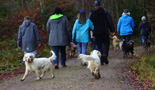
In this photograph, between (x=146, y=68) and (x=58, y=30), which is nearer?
(x=146, y=68)

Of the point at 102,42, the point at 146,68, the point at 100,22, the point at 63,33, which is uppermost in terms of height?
the point at 100,22

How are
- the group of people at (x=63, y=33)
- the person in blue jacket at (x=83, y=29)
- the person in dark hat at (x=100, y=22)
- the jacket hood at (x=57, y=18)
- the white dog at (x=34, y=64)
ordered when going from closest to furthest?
the white dog at (x=34, y=64), the person in dark hat at (x=100, y=22), the group of people at (x=63, y=33), the person in blue jacket at (x=83, y=29), the jacket hood at (x=57, y=18)

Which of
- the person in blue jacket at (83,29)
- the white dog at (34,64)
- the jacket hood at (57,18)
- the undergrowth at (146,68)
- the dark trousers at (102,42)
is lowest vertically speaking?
the undergrowth at (146,68)

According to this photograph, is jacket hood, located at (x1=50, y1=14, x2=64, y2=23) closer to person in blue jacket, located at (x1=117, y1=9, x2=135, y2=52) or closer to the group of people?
the group of people

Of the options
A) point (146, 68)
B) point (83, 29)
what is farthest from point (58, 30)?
point (146, 68)

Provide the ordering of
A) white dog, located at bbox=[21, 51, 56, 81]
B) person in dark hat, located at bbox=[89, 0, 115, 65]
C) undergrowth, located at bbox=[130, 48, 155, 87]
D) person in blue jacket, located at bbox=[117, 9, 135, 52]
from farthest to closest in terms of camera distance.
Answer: person in blue jacket, located at bbox=[117, 9, 135, 52] → person in dark hat, located at bbox=[89, 0, 115, 65] → undergrowth, located at bbox=[130, 48, 155, 87] → white dog, located at bbox=[21, 51, 56, 81]

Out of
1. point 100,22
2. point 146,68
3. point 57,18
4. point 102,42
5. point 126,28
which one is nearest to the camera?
point 146,68

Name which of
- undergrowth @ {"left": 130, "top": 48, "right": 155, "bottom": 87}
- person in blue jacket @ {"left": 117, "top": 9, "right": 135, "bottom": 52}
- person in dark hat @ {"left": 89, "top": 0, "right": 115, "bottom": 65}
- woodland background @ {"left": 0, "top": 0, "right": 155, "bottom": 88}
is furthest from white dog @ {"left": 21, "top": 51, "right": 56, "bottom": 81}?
person in blue jacket @ {"left": 117, "top": 9, "right": 135, "bottom": 52}

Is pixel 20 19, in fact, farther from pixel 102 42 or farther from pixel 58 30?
pixel 102 42

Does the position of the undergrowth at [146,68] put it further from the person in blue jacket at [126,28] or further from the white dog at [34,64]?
the white dog at [34,64]

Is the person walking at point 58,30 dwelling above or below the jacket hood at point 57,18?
below

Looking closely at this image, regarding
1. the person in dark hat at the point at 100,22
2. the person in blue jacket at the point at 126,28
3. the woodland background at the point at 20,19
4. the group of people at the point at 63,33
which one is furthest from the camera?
the woodland background at the point at 20,19

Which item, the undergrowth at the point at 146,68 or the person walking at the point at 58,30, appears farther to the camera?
the person walking at the point at 58,30

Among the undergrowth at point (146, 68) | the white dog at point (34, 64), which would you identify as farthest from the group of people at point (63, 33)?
the white dog at point (34, 64)
